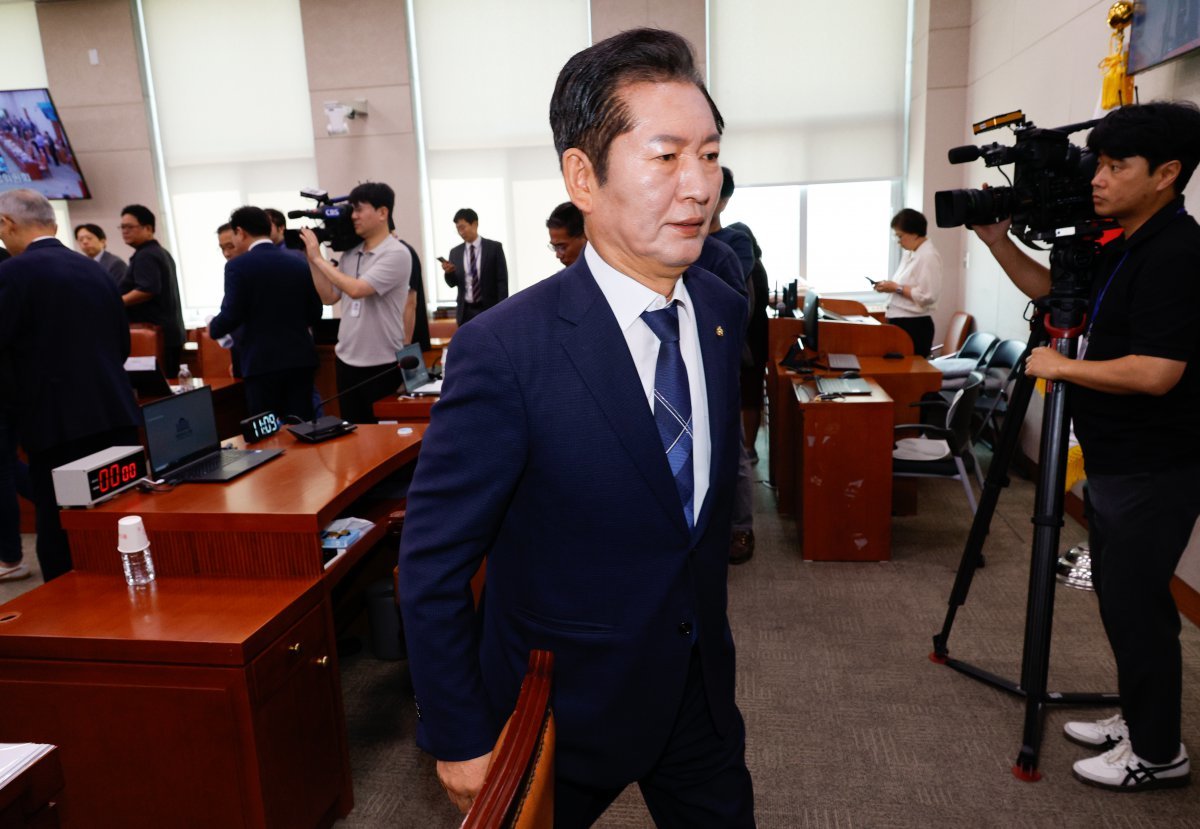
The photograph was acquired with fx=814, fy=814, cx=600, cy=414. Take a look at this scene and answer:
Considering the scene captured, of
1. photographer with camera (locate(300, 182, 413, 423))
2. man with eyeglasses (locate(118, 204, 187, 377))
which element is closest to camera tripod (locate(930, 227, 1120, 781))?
photographer with camera (locate(300, 182, 413, 423))

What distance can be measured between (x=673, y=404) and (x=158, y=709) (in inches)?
50.1

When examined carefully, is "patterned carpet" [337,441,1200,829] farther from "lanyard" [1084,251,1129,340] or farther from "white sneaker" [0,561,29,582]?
"white sneaker" [0,561,29,582]

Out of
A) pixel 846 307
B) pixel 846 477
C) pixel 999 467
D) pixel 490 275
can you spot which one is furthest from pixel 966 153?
pixel 490 275

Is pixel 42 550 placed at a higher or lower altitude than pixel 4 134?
lower

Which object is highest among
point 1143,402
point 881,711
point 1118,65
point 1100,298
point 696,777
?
point 1118,65

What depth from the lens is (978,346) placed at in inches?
212

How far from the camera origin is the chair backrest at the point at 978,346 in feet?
16.9

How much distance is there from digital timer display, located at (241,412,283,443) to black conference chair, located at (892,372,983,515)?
243 cm

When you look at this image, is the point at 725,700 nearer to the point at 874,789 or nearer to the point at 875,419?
the point at 874,789

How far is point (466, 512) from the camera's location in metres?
0.93

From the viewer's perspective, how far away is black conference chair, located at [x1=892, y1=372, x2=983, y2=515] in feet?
10.9

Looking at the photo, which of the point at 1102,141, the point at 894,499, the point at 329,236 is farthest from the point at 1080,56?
the point at 329,236

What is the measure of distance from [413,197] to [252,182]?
1.69 m

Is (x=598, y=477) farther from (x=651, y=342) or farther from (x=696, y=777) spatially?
(x=696, y=777)
